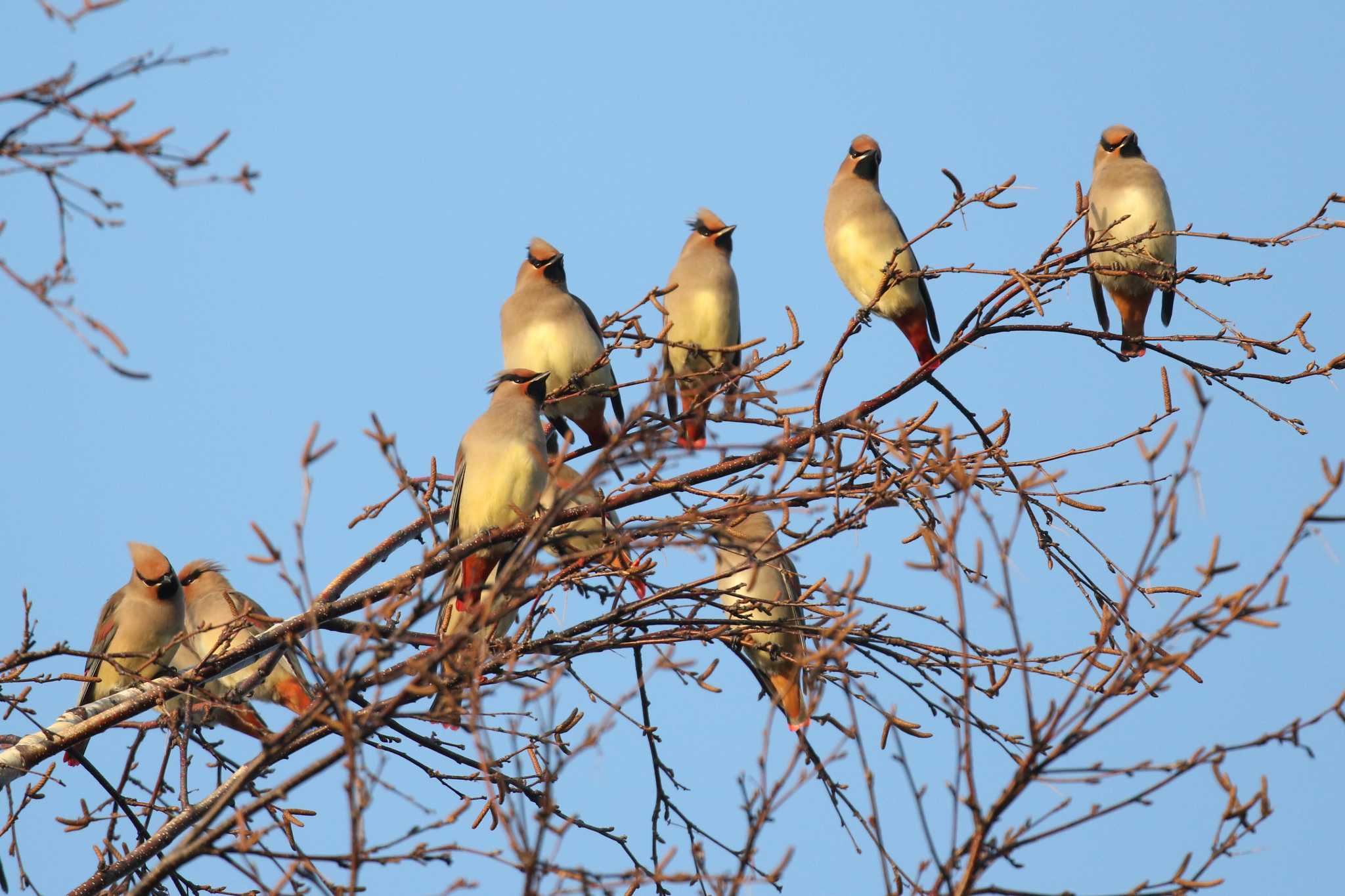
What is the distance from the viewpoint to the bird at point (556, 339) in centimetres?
579

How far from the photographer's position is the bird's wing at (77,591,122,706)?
18.9ft

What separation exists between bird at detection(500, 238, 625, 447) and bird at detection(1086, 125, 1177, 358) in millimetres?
1953

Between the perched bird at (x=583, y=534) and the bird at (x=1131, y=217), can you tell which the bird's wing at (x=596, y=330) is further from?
the bird at (x=1131, y=217)

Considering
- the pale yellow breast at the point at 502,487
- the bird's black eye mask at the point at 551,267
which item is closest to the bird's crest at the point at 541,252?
the bird's black eye mask at the point at 551,267

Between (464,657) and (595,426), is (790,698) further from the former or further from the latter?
(464,657)

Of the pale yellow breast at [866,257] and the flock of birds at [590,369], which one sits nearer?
the flock of birds at [590,369]

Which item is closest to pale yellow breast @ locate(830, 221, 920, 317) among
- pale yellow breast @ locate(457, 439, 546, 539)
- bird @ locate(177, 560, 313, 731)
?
pale yellow breast @ locate(457, 439, 546, 539)

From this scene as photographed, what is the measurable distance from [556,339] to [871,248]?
4.43 ft

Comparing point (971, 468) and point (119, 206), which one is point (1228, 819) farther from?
point (119, 206)

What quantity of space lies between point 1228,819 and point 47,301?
2004 millimetres

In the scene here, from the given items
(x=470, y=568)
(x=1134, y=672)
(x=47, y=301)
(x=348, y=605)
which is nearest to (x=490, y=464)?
(x=470, y=568)

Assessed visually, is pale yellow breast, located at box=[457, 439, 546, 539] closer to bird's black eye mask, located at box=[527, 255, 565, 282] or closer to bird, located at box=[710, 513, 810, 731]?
bird, located at box=[710, 513, 810, 731]

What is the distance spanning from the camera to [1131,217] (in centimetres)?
587

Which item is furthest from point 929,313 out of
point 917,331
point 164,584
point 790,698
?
point 164,584
